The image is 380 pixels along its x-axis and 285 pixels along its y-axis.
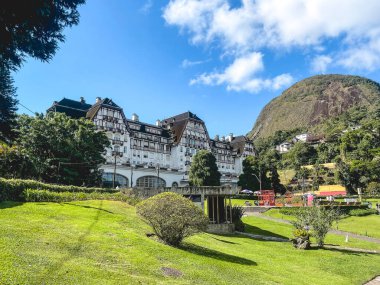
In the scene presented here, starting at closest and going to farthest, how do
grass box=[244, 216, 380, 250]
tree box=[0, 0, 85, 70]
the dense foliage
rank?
tree box=[0, 0, 85, 70] → grass box=[244, 216, 380, 250] → the dense foliage

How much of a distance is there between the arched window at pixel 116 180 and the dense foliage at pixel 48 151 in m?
16.6

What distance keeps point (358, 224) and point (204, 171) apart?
3154cm

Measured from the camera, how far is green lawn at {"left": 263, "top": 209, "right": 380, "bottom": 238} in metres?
41.1

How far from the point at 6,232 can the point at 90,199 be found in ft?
66.7

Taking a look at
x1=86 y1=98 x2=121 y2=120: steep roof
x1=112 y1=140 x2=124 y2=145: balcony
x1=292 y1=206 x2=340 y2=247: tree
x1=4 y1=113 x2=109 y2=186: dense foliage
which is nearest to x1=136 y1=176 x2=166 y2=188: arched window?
x1=112 y1=140 x2=124 y2=145: balcony

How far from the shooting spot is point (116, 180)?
6788 cm

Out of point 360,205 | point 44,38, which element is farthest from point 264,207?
point 44,38

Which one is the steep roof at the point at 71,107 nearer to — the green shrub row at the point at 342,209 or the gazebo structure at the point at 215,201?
the gazebo structure at the point at 215,201

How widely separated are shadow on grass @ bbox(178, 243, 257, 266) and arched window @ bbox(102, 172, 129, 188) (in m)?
47.6

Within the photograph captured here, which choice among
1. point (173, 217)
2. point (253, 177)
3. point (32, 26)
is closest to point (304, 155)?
point (253, 177)

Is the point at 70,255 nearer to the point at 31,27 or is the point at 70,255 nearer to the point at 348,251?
the point at 31,27

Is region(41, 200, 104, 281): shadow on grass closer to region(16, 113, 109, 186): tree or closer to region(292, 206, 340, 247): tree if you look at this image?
region(292, 206, 340, 247): tree

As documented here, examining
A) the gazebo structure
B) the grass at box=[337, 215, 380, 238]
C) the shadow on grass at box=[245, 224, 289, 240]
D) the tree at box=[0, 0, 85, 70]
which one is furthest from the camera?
the grass at box=[337, 215, 380, 238]

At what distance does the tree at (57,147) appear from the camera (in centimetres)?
4553
